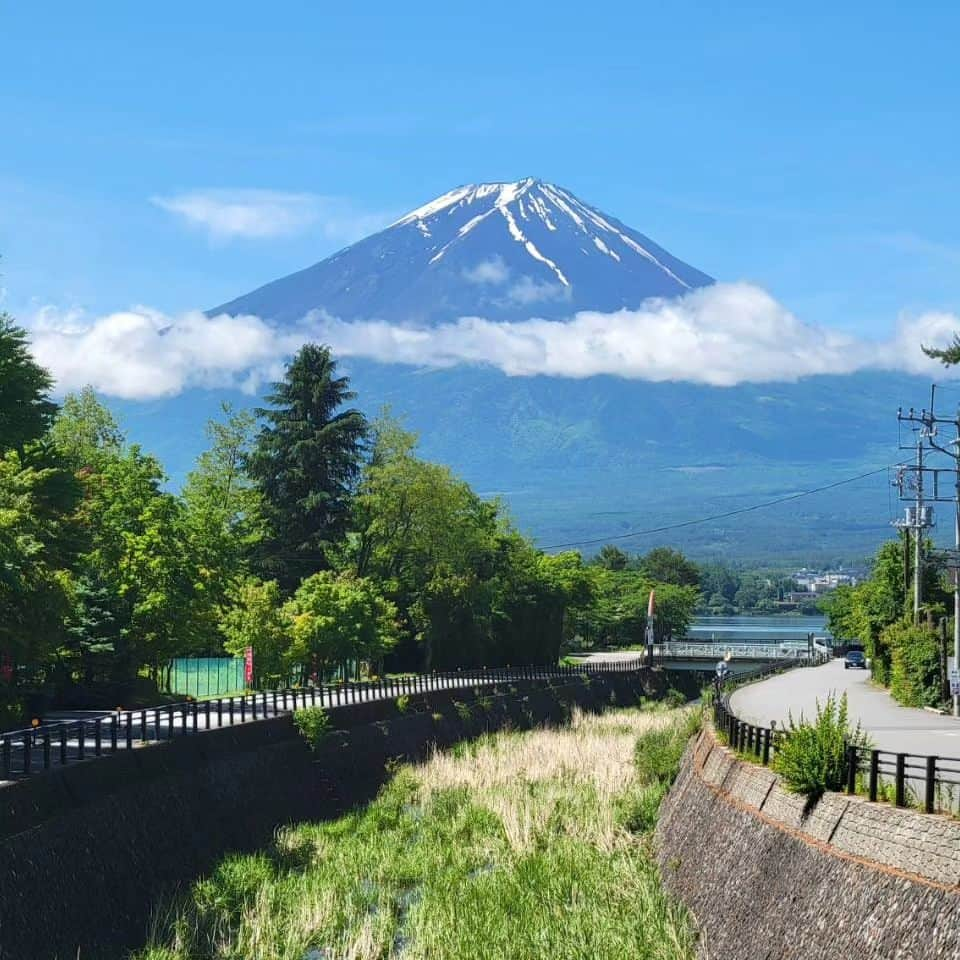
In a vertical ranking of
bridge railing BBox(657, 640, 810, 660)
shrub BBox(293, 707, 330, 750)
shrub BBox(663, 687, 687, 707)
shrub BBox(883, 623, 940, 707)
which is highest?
shrub BBox(883, 623, 940, 707)

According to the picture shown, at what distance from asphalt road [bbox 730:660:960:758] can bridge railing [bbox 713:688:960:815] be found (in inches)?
86.0

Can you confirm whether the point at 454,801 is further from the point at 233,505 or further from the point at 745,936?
the point at 233,505

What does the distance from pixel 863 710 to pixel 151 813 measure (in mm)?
25642

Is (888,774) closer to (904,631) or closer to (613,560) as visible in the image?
(904,631)

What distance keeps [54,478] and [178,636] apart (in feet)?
37.3

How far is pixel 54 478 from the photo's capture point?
46062mm

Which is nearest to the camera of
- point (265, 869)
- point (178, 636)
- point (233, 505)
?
point (265, 869)

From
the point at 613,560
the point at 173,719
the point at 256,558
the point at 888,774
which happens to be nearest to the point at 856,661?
the point at 256,558

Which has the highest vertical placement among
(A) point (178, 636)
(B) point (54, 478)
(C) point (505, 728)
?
(B) point (54, 478)

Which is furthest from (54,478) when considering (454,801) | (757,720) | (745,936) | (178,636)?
(745,936)

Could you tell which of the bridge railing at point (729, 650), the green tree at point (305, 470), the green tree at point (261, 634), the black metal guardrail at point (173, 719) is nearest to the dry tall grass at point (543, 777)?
the black metal guardrail at point (173, 719)

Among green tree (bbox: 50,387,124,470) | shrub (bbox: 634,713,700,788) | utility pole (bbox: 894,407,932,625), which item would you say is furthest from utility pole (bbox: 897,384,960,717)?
green tree (bbox: 50,387,124,470)

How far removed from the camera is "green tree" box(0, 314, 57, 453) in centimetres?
4894

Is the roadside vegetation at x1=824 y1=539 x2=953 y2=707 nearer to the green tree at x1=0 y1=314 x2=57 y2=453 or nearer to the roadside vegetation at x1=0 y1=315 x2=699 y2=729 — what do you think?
the roadside vegetation at x1=0 y1=315 x2=699 y2=729
